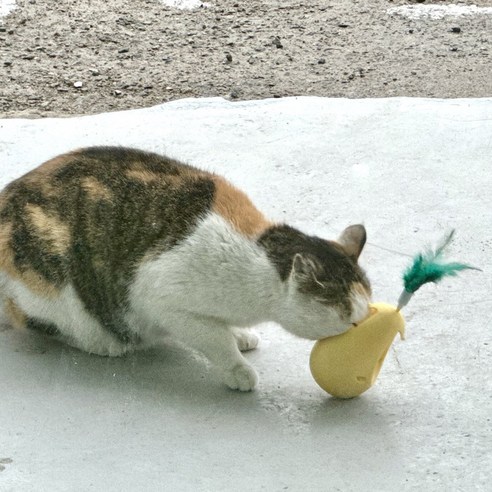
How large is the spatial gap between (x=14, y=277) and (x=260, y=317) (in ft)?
3.02

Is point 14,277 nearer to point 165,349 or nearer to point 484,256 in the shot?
point 165,349

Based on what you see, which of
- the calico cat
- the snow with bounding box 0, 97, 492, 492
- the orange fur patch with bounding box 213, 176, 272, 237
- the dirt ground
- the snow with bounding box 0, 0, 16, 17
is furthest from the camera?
the snow with bounding box 0, 0, 16, 17

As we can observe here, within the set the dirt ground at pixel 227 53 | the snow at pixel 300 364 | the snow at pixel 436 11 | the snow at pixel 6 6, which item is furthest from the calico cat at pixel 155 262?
the snow at pixel 436 11

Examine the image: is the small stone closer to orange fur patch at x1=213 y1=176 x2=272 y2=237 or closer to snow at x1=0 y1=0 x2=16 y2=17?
snow at x1=0 y1=0 x2=16 y2=17

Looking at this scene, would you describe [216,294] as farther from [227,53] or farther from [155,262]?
[227,53]

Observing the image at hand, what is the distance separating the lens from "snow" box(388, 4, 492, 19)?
7.14 m

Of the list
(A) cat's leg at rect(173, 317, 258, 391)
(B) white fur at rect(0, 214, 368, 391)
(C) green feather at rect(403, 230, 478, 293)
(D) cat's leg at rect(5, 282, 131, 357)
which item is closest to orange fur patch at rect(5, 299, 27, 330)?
(D) cat's leg at rect(5, 282, 131, 357)

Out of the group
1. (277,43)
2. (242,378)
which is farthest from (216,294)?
(277,43)

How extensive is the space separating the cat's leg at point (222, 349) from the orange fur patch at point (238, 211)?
0.35 metres

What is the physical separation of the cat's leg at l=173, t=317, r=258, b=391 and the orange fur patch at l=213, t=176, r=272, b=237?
35 cm

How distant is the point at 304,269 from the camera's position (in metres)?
3.30

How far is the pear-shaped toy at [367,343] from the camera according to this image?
10.8 feet

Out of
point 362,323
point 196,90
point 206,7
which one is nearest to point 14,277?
point 362,323

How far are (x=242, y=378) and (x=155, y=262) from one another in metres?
0.50
